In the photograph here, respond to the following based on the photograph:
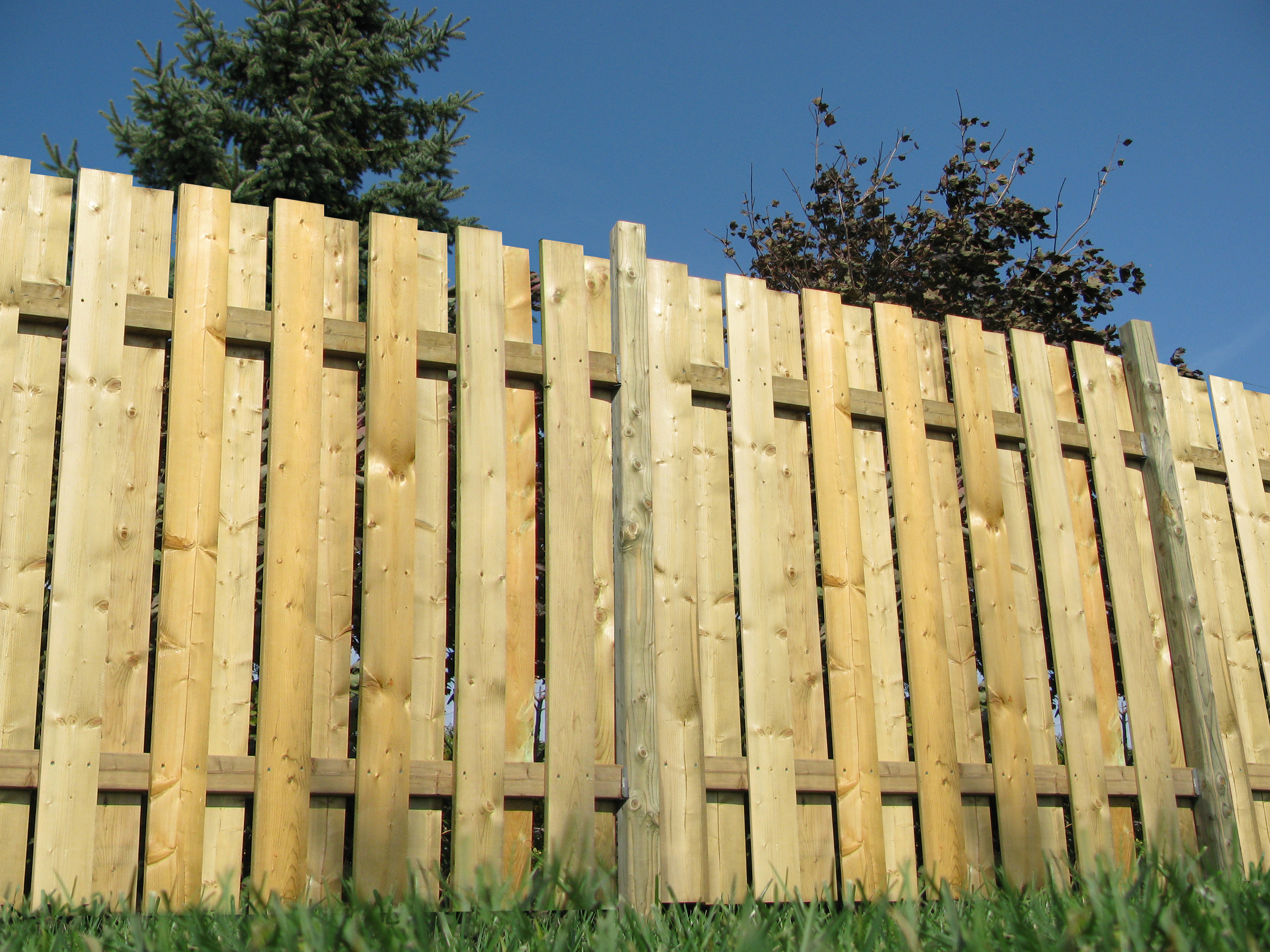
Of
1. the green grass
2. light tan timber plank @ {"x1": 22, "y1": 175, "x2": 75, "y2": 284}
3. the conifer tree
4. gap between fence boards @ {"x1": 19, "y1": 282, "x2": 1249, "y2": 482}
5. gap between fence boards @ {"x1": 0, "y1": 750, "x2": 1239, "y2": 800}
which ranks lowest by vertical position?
the green grass

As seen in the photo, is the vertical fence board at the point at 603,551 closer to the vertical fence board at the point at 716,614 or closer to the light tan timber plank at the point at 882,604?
the vertical fence board at the point at 716,614

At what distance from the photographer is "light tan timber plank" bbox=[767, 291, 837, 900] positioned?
2.98 metres

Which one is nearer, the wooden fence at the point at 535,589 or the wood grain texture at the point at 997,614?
the wooden fence at the point at 535,589

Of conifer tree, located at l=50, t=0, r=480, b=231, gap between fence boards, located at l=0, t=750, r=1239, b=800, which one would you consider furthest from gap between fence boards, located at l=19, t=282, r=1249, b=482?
conifer tree, located at l=50, t=0, r=480, b=231

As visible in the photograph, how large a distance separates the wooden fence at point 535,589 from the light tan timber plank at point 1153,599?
1.1 inches

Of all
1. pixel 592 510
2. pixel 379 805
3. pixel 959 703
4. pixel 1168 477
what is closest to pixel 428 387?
pixel 592 510

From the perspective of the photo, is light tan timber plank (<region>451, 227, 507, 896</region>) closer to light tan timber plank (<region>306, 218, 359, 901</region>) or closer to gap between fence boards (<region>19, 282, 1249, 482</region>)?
gap between fence boards (<region>19, 282, 1249, 482</region>)

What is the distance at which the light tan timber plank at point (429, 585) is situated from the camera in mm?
2635

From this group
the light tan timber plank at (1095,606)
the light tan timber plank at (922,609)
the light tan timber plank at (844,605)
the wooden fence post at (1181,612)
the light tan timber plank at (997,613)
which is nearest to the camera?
the light tan timber plank at (844,605)

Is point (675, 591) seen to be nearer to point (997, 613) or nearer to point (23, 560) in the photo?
point (997, 613)

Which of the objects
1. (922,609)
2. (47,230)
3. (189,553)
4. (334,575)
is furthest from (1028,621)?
(47,230)

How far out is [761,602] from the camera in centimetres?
306

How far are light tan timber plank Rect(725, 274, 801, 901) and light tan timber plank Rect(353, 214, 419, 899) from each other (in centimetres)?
93

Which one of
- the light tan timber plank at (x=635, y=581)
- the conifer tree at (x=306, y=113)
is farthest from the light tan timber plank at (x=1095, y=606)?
the conifer tree at (x=306, y=113)
